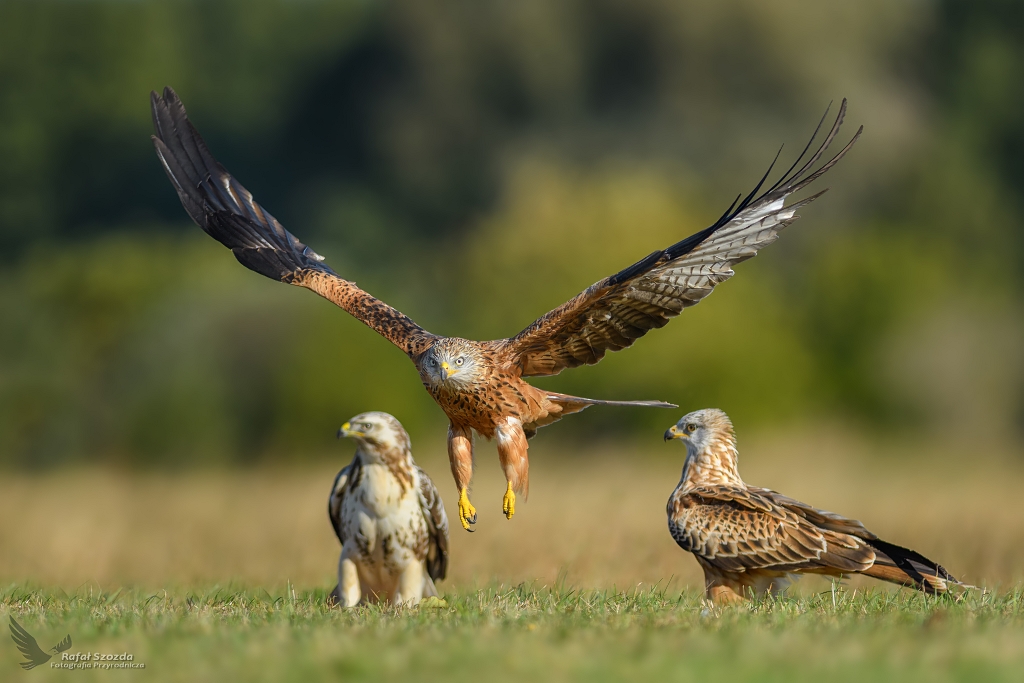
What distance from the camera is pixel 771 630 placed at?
585 centimetres

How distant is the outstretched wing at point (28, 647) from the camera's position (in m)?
5.45

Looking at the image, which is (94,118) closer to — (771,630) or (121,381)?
(121,381)

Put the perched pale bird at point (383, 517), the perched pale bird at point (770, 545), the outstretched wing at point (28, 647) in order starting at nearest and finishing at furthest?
1. the outstretched wing at point (28, 647)
2. the perched pale bird at point (383, 517)
3. the perched pale bird at point (770, 545)

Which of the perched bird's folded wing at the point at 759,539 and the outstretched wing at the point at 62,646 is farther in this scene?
the perched bird's folded wing at the point at 759,539

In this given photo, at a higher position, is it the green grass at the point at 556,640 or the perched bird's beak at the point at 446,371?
the perched bird's beak at the point at 446,371

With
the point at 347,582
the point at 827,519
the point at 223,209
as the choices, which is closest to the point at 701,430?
the point at 827,519

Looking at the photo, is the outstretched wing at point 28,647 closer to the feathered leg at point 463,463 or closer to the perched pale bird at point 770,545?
the feathered leg at point 463,463

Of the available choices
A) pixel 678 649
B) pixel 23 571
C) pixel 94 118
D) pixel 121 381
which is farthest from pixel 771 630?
pixel 94 118

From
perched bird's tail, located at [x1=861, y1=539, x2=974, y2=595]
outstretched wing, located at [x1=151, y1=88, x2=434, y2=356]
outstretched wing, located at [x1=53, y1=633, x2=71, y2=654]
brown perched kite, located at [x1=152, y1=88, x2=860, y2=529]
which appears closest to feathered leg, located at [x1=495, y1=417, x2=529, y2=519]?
brown perched kite, located at [x1=152, y1=88, x2=860, y2=529]

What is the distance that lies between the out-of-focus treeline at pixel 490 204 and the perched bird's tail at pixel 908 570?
18665mm

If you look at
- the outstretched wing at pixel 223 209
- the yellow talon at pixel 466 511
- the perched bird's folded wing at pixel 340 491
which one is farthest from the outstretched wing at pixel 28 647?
the outstretched wing at pixel 223 209

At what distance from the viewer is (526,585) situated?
8.62m

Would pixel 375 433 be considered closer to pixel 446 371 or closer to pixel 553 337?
pixel 446 371

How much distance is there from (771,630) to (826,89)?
4201cm
